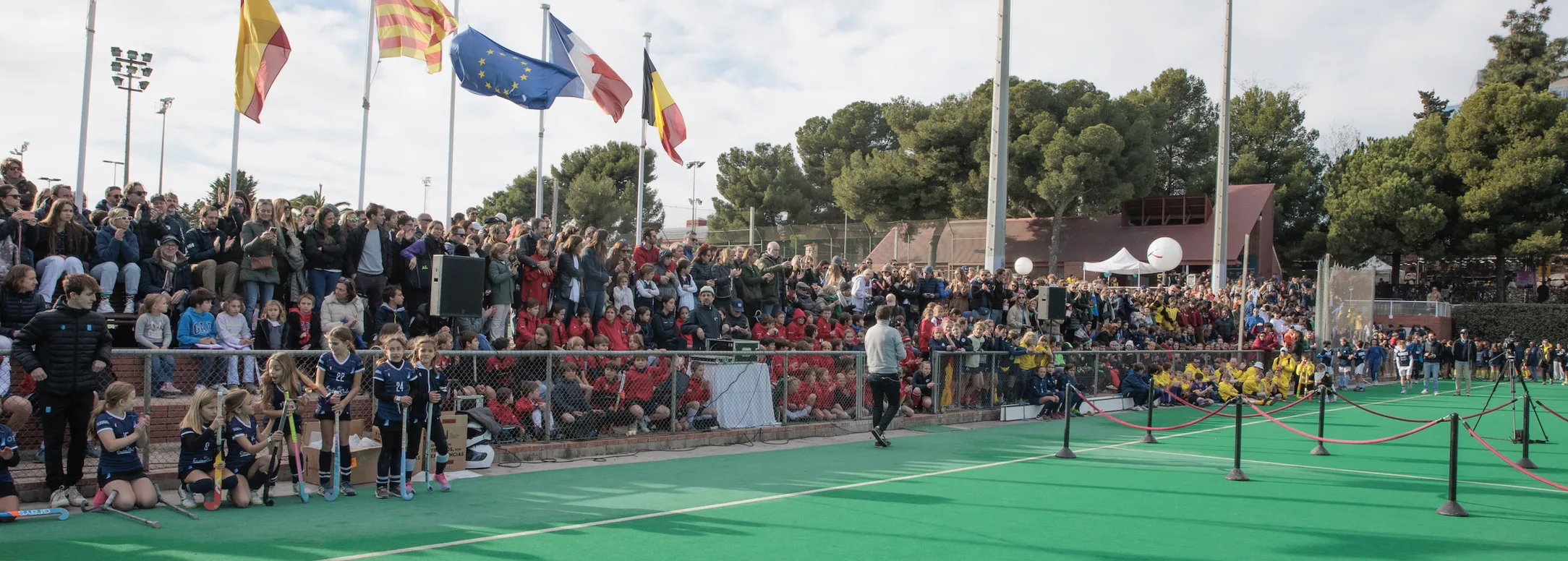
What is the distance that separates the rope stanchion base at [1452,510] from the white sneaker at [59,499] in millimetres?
11348

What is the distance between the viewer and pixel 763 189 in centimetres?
5741

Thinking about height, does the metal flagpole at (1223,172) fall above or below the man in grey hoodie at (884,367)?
above

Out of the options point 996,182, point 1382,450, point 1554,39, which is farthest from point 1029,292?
point 1554,39

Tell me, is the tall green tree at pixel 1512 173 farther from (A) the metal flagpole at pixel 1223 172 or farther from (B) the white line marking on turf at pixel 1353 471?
(B) the white line marking on turf at pixel 1353 471

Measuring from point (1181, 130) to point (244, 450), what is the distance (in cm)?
5009

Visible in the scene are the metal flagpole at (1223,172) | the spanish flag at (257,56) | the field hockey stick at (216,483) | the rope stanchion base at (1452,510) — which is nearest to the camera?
the field hockey stick at (216,483)

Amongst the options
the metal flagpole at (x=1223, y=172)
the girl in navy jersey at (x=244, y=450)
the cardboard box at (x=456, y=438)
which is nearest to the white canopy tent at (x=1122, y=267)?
the metal flagpole at (x=1223, y=172)

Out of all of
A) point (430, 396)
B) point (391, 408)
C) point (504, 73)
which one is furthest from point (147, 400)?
point (504, 73)

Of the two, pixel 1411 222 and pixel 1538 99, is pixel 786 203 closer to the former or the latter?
pixel 1411 222

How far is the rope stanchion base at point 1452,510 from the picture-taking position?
8.80 metres

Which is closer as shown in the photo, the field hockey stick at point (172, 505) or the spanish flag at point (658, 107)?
the field hockey stick at point (172, 505)

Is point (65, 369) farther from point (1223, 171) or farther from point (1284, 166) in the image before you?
point (1284, 166)

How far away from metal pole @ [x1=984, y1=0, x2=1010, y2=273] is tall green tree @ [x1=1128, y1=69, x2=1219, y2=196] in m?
27.1

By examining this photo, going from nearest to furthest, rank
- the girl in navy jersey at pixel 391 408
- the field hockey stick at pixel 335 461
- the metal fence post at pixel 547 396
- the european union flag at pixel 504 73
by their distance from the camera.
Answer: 1. the field hockey stick at pixel 335 461
2. the girl in navy jersey at pixel 391 408
3. the metal fence post at pixel 547 396
4. the european union flag at pixel 504 73
